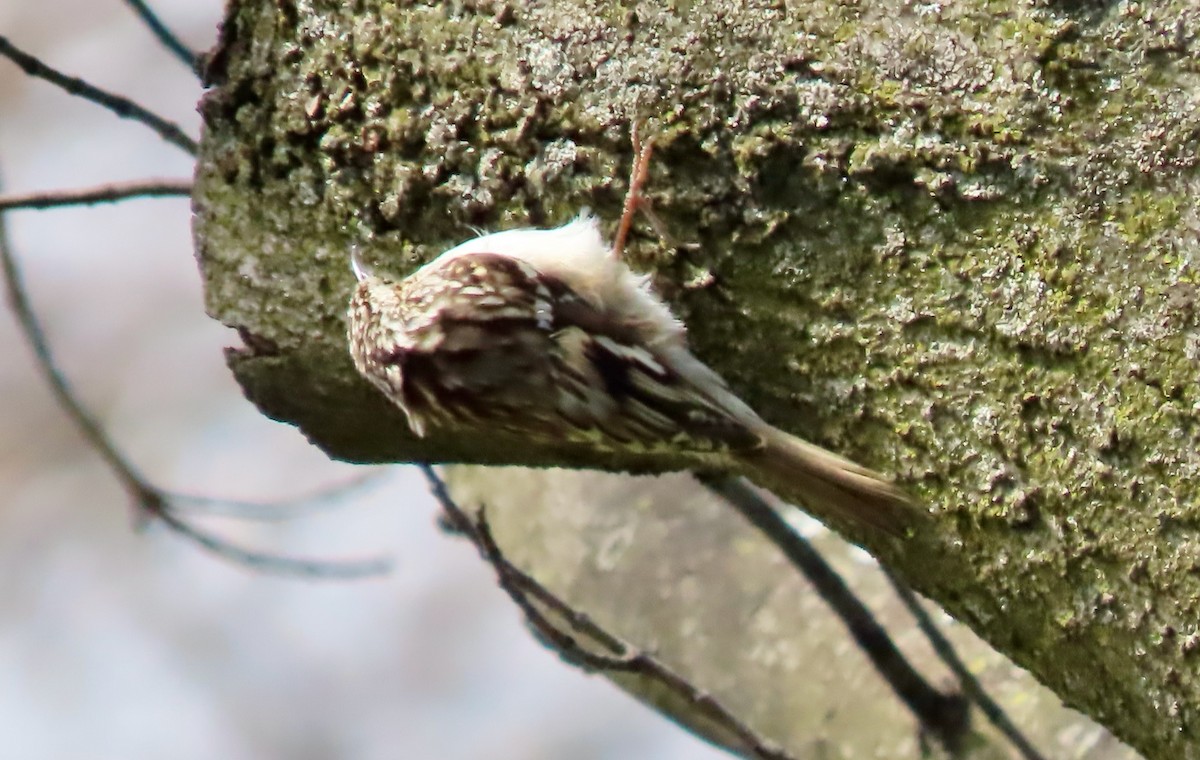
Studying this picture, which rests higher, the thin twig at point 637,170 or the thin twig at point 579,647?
the thin twig at point 637,170

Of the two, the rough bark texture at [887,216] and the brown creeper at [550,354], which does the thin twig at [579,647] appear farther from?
the rough bark texture at [887,216]

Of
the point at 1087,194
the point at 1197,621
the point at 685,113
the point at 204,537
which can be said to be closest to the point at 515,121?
the point at 685,113

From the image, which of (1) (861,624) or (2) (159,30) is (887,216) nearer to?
(1) (861,624)

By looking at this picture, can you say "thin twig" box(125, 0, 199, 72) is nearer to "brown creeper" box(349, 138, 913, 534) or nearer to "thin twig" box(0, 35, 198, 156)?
"thin twig" box(0, 35, 198, 156)

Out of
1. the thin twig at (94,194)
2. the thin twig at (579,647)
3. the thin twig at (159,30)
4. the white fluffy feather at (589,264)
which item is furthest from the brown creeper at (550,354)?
the thin twig at (159,30)

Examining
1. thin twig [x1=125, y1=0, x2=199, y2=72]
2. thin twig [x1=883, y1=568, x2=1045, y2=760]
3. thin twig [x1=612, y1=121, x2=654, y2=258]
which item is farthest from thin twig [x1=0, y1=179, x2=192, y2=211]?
thin twig [x1=883, y1=568, x2=1045, y2=760]

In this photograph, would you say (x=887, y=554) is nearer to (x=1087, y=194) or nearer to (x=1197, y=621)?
(x=1197, y=621)
